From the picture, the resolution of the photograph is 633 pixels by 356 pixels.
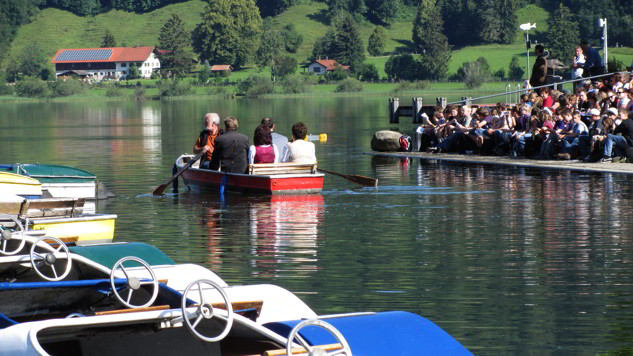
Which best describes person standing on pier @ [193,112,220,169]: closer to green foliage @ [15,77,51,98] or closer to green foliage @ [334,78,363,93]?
green foliage @ [334,78,363,93]

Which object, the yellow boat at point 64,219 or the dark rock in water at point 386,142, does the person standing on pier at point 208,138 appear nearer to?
the yellow boat at point 64,219

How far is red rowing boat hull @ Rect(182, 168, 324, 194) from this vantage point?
73.2ft

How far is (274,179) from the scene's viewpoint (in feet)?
72.7

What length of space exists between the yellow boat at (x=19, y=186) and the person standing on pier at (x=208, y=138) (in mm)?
5354

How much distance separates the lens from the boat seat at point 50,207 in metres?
15.9

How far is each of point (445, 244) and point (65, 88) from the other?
15322 cm

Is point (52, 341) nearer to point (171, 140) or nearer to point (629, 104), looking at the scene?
point (629, 104)

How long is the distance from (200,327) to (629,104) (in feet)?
68.0

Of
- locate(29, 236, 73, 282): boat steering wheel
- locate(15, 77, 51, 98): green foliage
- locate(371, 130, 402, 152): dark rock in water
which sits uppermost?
locate(15, 77, 51, 98): green foliage

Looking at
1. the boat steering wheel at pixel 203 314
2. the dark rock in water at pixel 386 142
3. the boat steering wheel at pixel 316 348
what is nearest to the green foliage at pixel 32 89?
the dark rock in water at pixel 386 142

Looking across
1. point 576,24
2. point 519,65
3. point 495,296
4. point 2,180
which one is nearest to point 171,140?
point 2,180

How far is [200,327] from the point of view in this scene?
6766mm

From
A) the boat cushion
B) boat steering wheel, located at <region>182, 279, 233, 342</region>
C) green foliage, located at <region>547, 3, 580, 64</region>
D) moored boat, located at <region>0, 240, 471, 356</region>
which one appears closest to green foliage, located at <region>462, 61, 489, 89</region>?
green foliage, located at <region>547, 3, 580, 64</region>

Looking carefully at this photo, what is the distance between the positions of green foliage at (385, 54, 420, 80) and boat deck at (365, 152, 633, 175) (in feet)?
480
